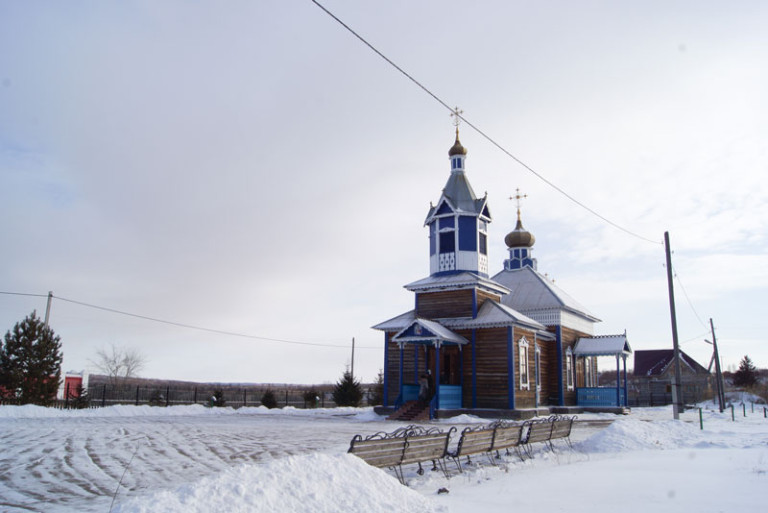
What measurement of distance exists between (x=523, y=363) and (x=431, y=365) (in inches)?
168

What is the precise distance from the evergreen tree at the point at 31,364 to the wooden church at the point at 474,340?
16740mm

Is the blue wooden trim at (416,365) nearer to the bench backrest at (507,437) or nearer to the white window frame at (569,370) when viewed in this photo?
the white window frame at (569,370)

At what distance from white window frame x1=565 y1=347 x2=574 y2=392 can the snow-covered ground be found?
14334 millimetres

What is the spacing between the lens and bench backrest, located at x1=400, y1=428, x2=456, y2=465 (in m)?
10.0

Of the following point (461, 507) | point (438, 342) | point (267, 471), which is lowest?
point (461, 507)

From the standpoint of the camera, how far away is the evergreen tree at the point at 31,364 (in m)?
28.3

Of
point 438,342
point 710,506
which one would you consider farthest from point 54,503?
point 438,342

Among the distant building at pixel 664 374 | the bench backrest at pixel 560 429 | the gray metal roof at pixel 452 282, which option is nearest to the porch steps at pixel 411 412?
the gray metal roof at pixel 452 282

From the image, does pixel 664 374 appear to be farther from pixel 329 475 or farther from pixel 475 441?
pixel 329 475

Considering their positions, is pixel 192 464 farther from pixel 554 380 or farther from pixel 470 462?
pixel 554 380

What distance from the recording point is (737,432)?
19.3 m

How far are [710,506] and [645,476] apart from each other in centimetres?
263

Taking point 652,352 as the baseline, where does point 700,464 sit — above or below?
below

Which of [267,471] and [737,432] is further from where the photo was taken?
[737,432]
